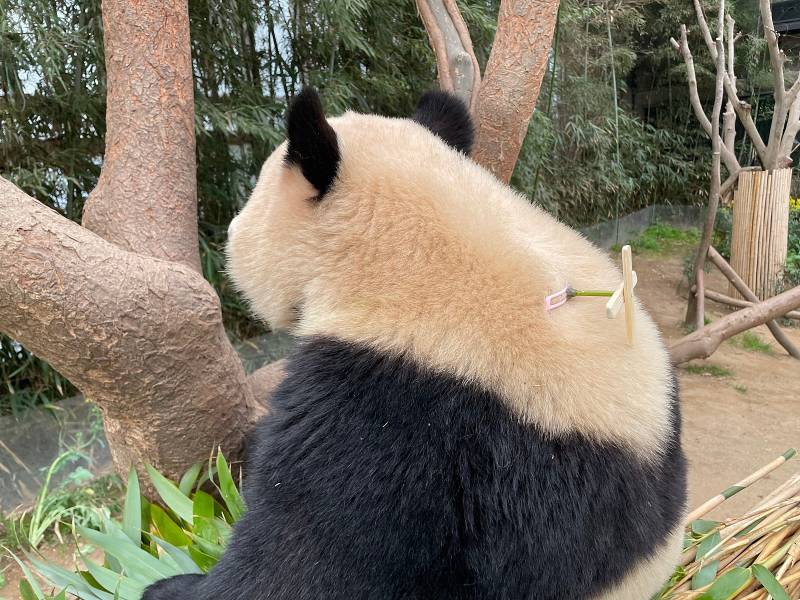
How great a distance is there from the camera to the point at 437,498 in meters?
0.54

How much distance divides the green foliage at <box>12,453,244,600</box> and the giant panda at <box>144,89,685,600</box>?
36 centimetres

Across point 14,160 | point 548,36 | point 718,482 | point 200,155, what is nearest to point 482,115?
point 548,36

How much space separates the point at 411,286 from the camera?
589 millimetres

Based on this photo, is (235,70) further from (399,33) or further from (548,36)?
(548,36)

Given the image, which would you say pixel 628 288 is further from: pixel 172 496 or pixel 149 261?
pixel 172 496

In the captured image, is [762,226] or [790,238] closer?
[762,226]

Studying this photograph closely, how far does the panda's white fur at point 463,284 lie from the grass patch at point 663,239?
4.79 meters

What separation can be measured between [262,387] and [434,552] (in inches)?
28.4

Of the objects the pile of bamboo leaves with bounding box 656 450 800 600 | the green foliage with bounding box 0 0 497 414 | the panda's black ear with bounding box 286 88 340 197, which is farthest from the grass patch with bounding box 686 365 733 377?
the panda's black ear with bounding box 286 88 340 197

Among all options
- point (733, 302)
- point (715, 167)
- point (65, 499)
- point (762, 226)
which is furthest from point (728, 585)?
point (762, 226)

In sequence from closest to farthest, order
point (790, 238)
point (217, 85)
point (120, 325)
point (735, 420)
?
point (120, 325), point (217, 85), point (735, 420), point (790, 238)

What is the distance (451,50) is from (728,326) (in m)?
1.92

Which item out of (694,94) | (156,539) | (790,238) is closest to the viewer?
(156,539)

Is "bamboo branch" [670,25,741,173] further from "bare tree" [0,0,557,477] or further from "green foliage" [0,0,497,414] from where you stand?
"bare tree" [0,0,557,477]
